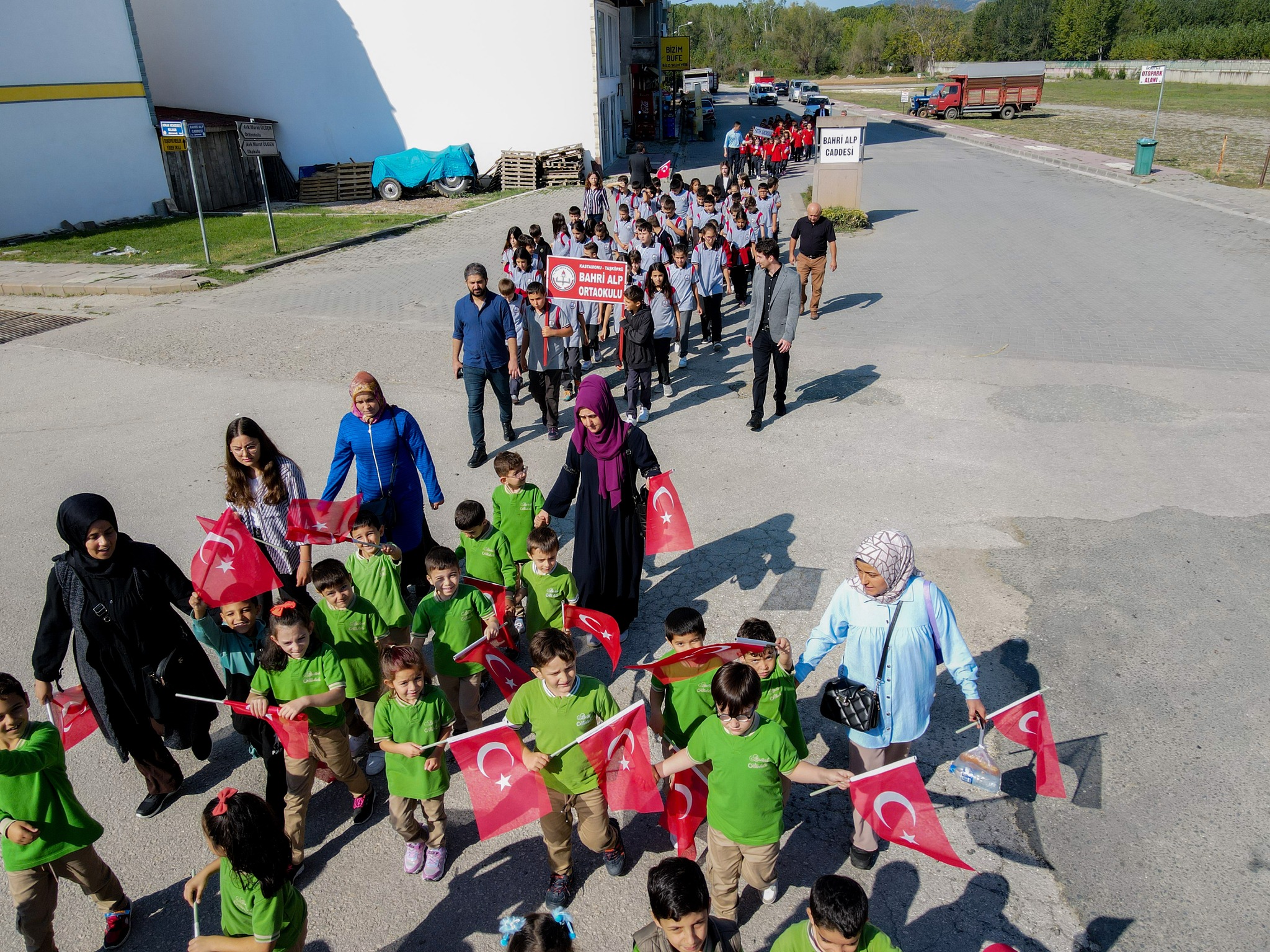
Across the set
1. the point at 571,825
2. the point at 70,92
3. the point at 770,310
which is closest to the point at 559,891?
the point at 571,825

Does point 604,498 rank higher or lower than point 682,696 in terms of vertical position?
higher

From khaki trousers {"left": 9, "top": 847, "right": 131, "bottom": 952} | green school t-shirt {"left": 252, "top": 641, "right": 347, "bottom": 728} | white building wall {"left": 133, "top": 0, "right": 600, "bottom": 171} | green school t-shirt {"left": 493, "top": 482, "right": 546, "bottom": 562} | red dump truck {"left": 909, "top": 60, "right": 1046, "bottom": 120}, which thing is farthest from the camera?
red dump truck {"left": 909, "top": 60, "right": 1046, "bottom": 120}

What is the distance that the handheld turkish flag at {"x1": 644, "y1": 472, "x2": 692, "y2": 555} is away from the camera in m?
5.76

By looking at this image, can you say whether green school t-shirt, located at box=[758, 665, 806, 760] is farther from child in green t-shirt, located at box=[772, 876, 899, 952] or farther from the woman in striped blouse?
the woman in striped blouse

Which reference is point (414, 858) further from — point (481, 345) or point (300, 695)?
point (481, 345)

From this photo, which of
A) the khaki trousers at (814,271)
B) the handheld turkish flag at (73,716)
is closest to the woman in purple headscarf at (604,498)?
the handheld turkish flag at (73,716)

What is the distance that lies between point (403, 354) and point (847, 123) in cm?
1214

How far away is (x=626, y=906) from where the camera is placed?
4.05m

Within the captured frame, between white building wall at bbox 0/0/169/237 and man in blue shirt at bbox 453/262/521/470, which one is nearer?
man in blue shirt at bbox 453/262/521/470

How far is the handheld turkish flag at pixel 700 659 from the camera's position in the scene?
4035 millimetres

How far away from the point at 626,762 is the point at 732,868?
65cm

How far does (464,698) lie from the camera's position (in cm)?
494

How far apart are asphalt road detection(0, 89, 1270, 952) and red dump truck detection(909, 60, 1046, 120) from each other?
3485 cm

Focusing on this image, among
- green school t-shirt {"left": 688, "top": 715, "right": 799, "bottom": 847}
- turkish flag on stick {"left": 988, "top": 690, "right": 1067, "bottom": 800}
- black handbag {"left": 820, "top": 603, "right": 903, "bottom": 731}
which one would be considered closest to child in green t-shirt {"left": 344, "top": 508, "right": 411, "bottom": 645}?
green school t-shirt {"left": 688, "top": 715, "right": 799, "bottom": 847}
